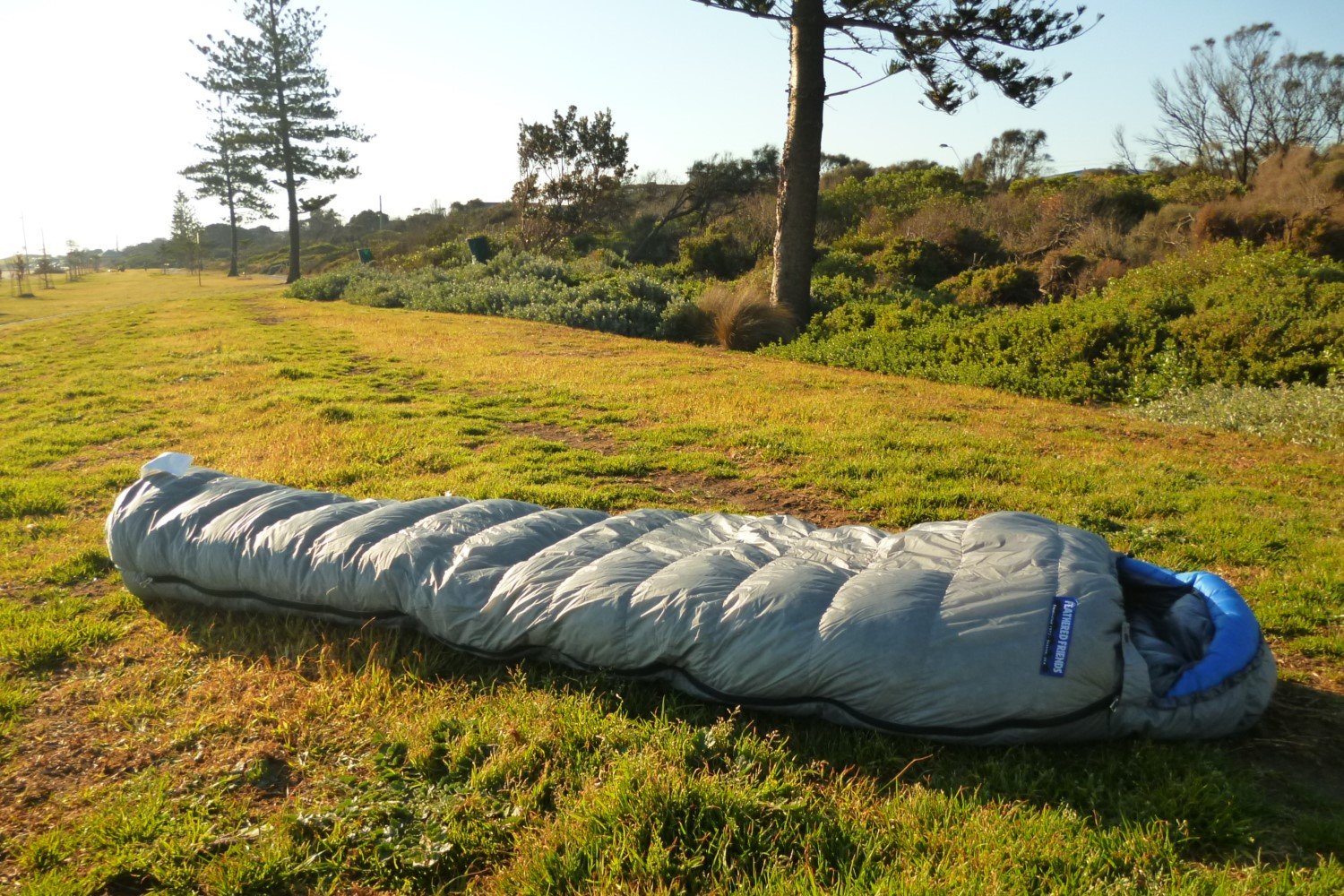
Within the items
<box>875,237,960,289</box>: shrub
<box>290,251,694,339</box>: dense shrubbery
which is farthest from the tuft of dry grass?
<box>875,237,960,289</box>: shrub

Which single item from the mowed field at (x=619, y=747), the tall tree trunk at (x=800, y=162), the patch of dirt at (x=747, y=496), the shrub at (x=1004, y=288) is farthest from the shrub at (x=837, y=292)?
the patch of dirt at (x=747, y=496)

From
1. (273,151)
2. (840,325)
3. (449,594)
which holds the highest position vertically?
(273,151)

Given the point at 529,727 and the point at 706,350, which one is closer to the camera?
the point at 529,727

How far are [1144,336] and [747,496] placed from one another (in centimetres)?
612

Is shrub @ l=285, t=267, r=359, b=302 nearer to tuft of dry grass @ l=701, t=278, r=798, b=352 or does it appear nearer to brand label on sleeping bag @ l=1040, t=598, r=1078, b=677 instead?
tuft of dry grass @ l=701, t=278, r=798, b=352

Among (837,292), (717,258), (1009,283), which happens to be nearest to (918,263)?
(837,292)

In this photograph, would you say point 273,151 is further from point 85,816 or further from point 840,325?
point 85,816

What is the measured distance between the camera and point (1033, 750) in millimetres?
2592

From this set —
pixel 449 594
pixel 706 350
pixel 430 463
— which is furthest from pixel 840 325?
pixel 449 594

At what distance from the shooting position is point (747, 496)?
541 centimetres

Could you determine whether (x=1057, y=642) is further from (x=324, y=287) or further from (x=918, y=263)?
(x=324, y=287)

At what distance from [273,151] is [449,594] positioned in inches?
1368

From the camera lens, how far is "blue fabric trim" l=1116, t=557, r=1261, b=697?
2.60 meters

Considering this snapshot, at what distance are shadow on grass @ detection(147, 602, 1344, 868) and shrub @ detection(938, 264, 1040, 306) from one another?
10918 millimetres
